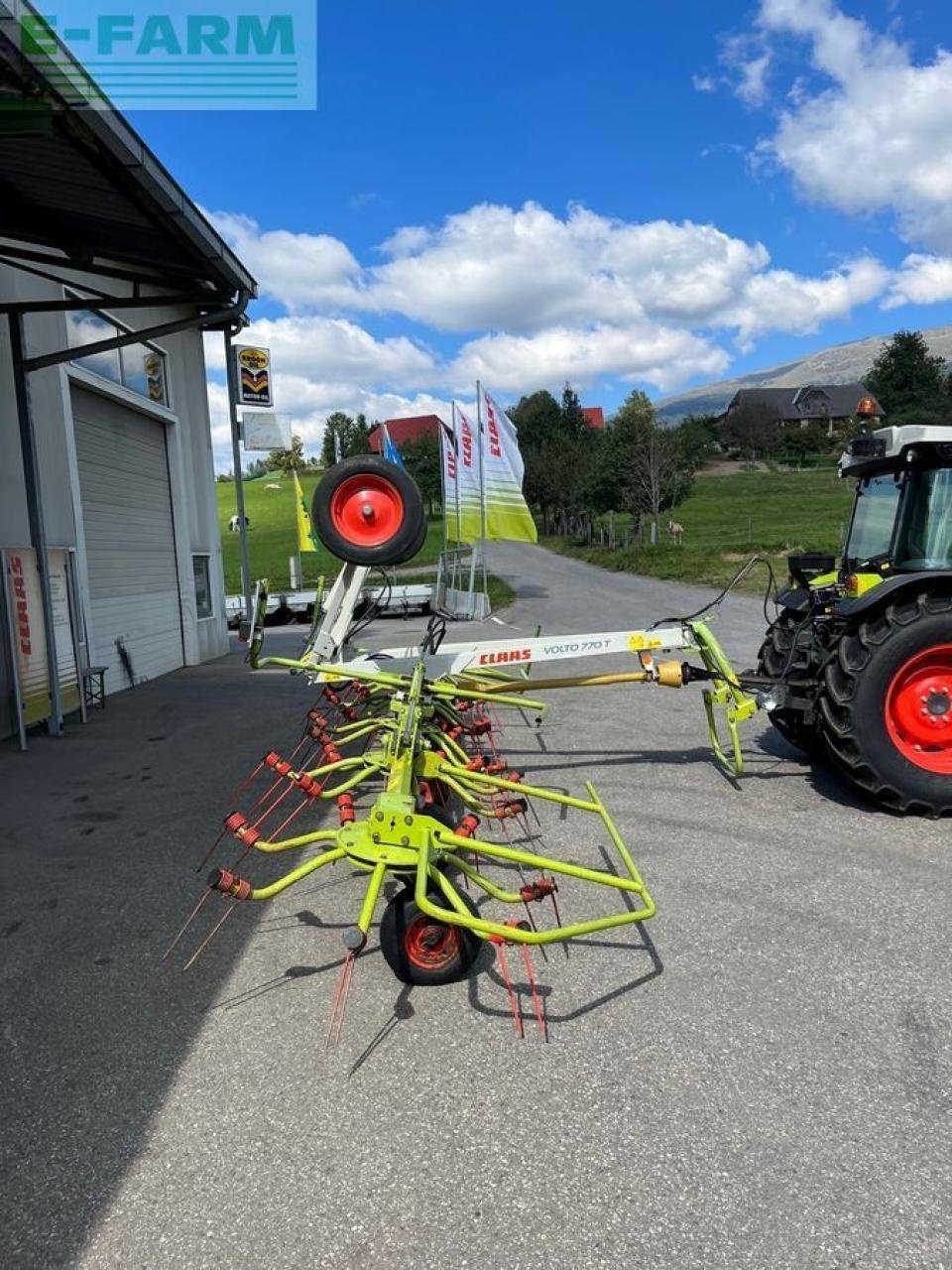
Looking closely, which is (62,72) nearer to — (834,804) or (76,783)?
(76,783)

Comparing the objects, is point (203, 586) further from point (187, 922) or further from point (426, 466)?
point (426, 466)

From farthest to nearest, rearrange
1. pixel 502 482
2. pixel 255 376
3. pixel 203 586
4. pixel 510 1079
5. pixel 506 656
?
pixel 502 482, pixel 255 376, pixel 203 586, pixel 506 656, pixel 510 1079

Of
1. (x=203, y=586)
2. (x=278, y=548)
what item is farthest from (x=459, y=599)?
(x=278, y=548)

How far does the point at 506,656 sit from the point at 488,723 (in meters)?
0.64

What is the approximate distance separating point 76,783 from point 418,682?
364 centimetres

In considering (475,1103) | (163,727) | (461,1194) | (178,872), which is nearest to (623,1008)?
(475,1103)

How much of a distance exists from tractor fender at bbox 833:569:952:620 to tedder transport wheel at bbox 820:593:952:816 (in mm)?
67

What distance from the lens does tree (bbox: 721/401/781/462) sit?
2881 inches

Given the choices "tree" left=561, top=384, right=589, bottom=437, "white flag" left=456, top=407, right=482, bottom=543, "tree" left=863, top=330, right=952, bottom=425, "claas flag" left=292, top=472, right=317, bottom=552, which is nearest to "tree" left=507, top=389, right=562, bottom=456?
"tree" left=561, top=384, right=589, bottom=437

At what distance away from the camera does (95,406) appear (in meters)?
10.3

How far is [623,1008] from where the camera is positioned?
2.91m

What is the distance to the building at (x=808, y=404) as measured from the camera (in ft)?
273

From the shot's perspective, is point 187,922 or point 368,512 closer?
point 187,922

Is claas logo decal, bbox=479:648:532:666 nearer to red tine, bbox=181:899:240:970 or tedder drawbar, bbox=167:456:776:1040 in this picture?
tedder drawbar, bbox=167:456:776:1040
